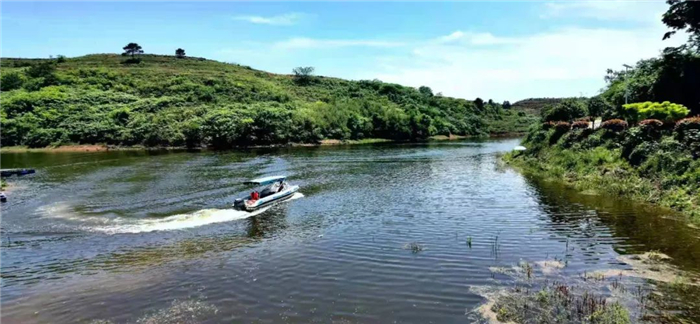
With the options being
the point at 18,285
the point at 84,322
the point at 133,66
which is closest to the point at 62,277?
the point at 18,285

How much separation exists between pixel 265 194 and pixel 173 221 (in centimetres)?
754

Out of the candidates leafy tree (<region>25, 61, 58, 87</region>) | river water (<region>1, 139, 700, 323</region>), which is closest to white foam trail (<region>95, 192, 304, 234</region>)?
river water (<region>1, 139, 700, 323</region>)

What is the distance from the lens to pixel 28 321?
14336 mm

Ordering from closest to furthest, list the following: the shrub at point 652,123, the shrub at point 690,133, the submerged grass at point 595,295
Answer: the submerged grass at point 595,295 < the shrub at point 690,133 < the shrub at point 652,123

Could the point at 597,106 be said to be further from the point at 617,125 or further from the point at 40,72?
the point at 40,72

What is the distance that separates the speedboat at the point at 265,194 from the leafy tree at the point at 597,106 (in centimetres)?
3808

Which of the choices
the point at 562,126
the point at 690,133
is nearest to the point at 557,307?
the point at 690,133

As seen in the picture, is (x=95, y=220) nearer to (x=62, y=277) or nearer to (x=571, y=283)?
(x=62, y=277)

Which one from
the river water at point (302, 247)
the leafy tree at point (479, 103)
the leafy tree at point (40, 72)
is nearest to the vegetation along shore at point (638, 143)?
the river water at point (302, 247)

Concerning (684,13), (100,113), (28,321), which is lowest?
(28,321)

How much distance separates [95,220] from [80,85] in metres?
101

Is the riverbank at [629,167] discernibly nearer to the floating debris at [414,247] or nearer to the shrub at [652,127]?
the shrub at [652,127]

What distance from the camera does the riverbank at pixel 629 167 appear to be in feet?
90.6

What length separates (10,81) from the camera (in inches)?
4419
